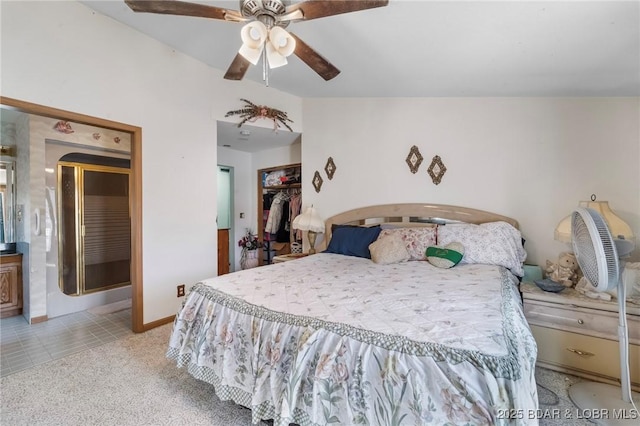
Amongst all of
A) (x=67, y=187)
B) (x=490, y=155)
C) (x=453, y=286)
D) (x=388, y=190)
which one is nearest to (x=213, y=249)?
(x=67, y=187)

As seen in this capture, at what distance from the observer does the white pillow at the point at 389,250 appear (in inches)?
105

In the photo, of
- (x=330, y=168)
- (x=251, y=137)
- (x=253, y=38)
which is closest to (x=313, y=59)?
(x=253, y=38)

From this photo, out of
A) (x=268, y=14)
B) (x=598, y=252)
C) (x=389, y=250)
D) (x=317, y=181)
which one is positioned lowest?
(x=389, y=250)

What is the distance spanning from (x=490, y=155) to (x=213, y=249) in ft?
10.4

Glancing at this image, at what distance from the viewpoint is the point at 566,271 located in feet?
7.47

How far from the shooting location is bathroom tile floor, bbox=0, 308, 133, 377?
236 cm

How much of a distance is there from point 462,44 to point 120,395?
3.21m

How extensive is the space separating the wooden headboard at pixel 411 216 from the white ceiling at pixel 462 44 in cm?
116

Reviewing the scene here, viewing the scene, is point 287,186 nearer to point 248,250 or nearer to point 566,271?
point 248,250

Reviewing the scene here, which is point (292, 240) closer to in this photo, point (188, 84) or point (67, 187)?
point (188, 84)

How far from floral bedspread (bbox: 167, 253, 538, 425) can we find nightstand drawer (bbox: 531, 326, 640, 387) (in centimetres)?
60

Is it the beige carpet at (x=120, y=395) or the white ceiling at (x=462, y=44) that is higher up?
the white ceiling at (x=462, y=44)

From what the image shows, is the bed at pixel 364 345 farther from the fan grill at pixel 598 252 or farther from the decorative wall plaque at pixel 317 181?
the decorative wall plaque at pixel 317 181

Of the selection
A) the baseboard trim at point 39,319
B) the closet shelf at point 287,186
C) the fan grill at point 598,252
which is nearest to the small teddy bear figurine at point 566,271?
the fan grill at point 598,252
